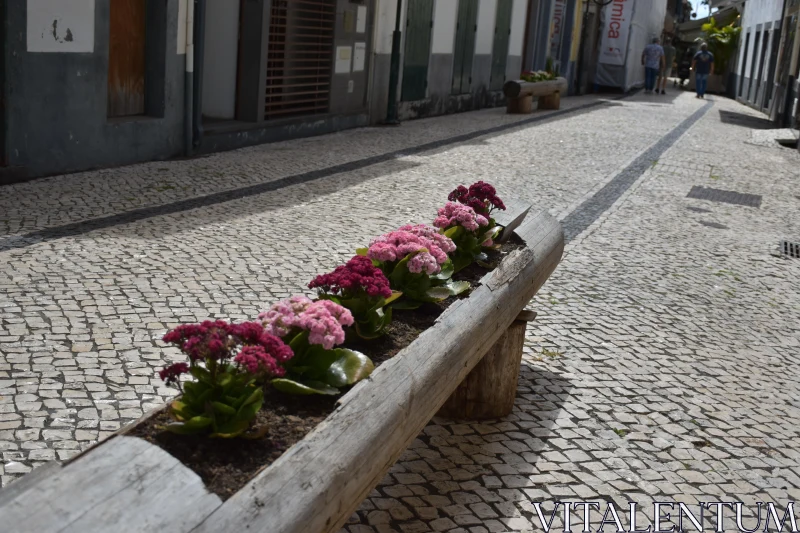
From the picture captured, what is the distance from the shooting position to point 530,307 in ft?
19.6

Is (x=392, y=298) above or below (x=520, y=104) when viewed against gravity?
above

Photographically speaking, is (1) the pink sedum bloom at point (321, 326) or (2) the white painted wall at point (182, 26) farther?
(2) the white painted wall at point (182, 26)

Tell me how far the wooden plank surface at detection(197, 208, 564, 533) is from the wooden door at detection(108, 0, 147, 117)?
6.73 meters

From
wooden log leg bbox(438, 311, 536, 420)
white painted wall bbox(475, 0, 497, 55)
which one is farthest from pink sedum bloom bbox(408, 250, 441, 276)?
white painted wall bbox(475, 0, 497, 55)

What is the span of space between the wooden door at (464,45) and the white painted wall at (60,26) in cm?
1085

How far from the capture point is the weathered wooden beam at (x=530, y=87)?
1917 cm

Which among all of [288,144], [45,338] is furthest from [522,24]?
[45,338]

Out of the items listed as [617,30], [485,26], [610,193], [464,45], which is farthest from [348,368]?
[617,30]

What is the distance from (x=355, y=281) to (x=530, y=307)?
110 inches

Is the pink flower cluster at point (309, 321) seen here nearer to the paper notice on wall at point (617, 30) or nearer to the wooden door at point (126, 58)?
the wooden door at point (126, 58)

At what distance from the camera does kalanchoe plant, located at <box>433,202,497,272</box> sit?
4.39 m

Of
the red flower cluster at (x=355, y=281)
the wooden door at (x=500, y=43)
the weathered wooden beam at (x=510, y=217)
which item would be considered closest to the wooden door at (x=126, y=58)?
the weathered wooden beam at (x=510, y=217)

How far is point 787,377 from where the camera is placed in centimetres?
A: 527

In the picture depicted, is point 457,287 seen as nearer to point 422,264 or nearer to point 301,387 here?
point 422,264
